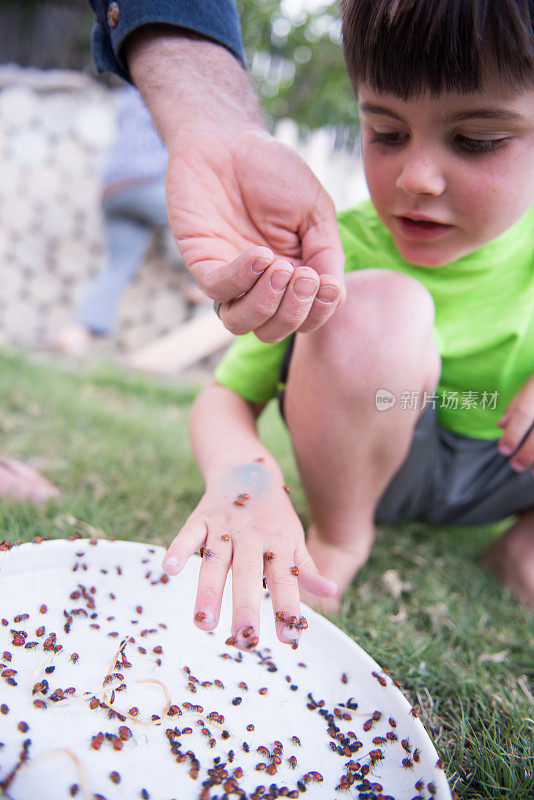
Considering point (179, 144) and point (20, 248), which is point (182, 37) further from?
point (20, 248)

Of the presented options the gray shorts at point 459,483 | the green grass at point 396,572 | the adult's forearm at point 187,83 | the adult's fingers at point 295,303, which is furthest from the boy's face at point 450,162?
the green grass at point 396,572

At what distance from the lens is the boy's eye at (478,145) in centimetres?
125

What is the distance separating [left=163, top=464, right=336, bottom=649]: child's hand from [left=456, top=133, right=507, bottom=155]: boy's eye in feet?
2.55

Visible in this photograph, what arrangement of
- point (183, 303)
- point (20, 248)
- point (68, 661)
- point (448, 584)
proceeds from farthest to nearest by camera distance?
point (183, 303) → point (20, 248) → point (448, 584) → point (68, 661)

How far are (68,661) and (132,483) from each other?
36.8 inches

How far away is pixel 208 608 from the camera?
36.8 inches

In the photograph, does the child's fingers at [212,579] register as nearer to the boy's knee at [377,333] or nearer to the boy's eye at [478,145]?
the boy's knee at [377,333]

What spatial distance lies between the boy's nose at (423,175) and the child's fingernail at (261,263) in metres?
0.46

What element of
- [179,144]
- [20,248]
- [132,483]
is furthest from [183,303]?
[179,144]

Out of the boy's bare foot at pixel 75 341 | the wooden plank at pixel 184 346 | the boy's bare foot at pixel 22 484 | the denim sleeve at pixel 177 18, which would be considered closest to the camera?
the denim sleeve at pixel 177 18

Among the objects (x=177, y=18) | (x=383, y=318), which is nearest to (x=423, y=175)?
(x=383, y=318)

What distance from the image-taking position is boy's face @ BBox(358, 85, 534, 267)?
1206 millimetres

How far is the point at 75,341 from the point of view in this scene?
13.0ft

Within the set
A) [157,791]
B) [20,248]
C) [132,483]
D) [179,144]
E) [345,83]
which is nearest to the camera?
[157,791]
